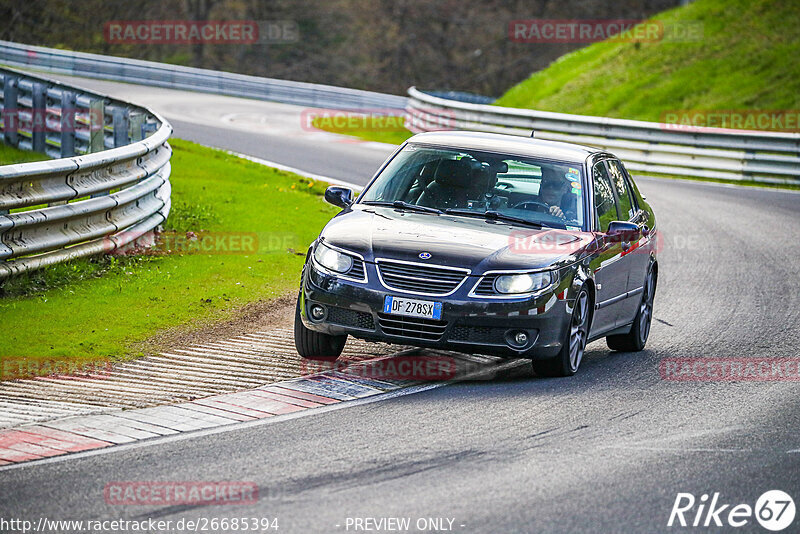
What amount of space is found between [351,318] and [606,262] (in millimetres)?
2317

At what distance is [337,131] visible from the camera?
32.5 m

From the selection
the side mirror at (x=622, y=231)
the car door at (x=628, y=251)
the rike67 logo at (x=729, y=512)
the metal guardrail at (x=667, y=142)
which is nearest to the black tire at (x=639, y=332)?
the car door at (x=628, y=251)

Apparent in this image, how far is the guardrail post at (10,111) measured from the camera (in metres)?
19.9

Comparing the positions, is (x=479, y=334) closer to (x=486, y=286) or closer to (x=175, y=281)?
(x=486, y=286)

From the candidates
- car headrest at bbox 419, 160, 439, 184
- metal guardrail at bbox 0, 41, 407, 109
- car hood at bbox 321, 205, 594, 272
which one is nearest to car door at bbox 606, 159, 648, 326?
car hood at bbox 321, 205, 594, 272

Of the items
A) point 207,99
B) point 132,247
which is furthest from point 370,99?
point 132,247

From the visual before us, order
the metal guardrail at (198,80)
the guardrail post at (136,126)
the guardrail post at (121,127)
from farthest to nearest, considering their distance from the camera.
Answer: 1. the metal guardrail at (198,80)
2. the guardrail post at (121,127)
3. the guardrail post at (136,126)

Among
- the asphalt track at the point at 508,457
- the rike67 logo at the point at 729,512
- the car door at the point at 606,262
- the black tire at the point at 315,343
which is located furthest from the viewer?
the car door at the point at 606,262

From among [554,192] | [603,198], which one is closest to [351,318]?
[554,192]

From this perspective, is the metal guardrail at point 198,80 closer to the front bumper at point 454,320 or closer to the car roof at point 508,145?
the car roof at point 508,145

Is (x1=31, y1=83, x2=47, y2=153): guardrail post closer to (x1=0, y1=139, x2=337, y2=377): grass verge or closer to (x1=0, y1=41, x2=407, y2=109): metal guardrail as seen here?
(x1=0, y1=139, x2=337, y2=377): grass verge

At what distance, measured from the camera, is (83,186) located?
1173 centimetres

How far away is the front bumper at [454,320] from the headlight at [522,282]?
73 mm

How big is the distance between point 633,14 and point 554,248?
203ft
